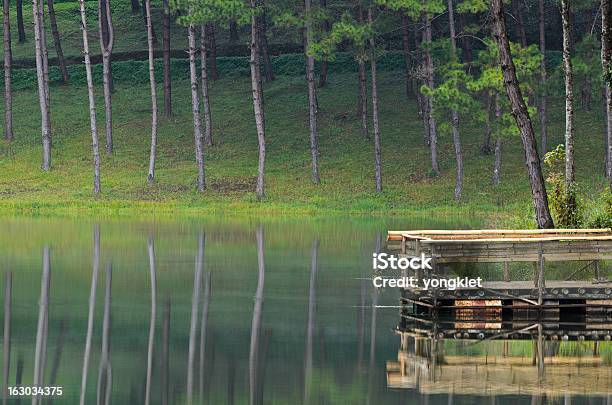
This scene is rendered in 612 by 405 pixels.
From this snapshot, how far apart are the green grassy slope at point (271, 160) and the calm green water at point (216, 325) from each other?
53.8 ft

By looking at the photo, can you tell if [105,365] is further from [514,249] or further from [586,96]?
[586,96]

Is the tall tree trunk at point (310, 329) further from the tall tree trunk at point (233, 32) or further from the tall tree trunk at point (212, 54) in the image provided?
the tall tree trunk at point (233, 32)

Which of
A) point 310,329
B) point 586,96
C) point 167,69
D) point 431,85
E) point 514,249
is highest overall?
point 167,69

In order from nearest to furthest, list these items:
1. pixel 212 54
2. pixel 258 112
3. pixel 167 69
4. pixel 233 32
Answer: pixel 258 112 → pixel 167 69 → pixel 212 54 → pixel 233 32

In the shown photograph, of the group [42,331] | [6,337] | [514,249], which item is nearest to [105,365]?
[6,337]

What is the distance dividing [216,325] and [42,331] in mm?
3167

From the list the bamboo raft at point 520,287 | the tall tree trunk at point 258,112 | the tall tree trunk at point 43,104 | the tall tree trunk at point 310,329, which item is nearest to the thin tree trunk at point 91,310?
the tall tree trunk at point 310,329

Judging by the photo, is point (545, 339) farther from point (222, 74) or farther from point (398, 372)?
point (222, 74)

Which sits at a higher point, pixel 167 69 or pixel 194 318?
pixel 167 69

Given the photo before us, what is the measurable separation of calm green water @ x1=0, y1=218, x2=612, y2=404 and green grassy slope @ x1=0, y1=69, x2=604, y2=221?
16390 millimetres

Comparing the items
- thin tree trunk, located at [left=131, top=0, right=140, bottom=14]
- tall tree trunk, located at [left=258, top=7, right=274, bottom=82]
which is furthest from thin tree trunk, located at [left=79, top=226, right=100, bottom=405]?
thin tree trunk, located at [left=131, top=0, right=140, bottom=14]

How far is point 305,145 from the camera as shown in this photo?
228ft

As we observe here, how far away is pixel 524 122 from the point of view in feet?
103

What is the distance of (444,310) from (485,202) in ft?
108
